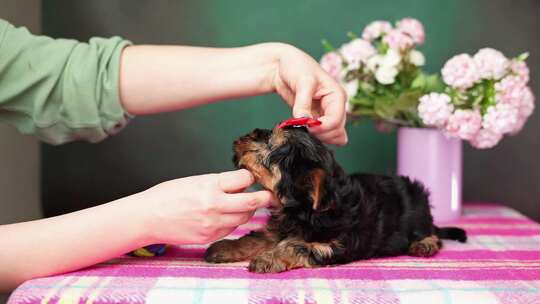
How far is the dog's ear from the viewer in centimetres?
156

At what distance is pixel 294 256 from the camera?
1617 mm

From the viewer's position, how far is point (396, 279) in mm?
1489

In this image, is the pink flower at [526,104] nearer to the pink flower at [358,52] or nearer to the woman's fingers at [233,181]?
the pink flower at [358,52]

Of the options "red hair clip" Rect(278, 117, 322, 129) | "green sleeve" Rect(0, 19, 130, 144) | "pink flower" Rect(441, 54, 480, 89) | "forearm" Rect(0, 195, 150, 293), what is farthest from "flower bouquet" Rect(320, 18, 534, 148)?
"forearm" Rect(0, 195, 150, 293)

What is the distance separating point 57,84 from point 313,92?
84 cm

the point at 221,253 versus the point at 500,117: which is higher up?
the point at 500,117

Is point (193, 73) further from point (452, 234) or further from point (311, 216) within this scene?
point (452, 234)

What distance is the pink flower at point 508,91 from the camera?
2.26 meters

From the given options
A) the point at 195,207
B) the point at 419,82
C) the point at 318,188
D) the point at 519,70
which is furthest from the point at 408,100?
the point at 195,207

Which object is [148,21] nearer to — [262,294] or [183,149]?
[183,149]

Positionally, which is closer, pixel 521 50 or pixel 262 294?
pixel 262 294

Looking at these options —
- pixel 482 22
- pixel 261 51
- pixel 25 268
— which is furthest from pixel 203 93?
pixel 482 22

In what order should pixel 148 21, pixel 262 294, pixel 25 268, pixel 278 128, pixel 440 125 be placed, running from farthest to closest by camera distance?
1. pixel 148 21
2. pixel 440 125
3. pixel 278 128
4. pixel 25 268
5. pixel 262 294

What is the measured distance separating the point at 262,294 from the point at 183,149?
1.68m
